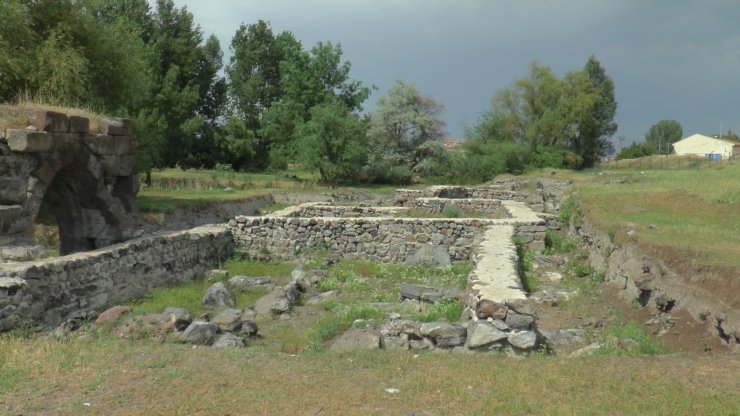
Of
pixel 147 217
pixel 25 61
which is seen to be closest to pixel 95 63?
pixel 25 61

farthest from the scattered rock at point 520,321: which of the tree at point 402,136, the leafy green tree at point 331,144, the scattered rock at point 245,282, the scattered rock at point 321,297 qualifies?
the tree at point 402,136

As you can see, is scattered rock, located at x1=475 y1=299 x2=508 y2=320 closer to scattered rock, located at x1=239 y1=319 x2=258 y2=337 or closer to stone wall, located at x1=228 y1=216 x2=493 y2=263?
scattered rock, located at x1=239 y1=319 x2=258 y2=337

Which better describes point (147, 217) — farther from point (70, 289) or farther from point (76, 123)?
point (70, 289)

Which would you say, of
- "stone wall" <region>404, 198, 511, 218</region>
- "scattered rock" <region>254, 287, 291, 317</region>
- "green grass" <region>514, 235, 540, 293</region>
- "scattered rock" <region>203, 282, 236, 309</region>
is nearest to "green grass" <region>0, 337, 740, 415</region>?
"scattered rock" <region>254, 287, 291, 317</region>

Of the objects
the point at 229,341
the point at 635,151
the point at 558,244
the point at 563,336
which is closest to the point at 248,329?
the point at 229,341

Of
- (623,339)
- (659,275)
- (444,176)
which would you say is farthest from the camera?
(444,176)

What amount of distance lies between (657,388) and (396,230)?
9456mm

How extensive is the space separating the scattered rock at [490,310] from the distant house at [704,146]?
70923mm

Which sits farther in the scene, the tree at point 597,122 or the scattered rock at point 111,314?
the tree at point 597,122

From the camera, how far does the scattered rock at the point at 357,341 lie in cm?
693

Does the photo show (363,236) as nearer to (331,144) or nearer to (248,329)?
(248,329)

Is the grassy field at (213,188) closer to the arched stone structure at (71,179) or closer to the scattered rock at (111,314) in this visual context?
the arched stone structure at (71,179)

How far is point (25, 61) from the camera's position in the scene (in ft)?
54.3

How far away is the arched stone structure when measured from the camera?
1094cm
